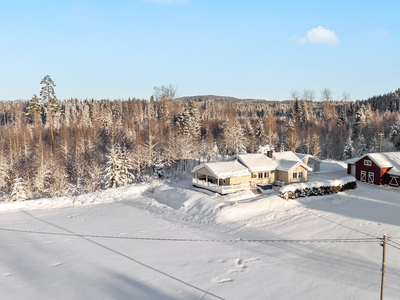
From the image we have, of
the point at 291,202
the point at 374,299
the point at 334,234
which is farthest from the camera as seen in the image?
the point at 291,202

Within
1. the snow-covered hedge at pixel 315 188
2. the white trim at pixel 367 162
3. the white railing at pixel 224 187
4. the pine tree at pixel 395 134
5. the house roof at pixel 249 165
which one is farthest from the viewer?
the pine tree at pixel 395 134

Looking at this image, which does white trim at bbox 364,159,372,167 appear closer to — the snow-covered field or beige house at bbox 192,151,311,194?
the snow-covered field

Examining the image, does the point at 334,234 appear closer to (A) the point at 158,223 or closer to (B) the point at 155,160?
(A) the point at 158,223

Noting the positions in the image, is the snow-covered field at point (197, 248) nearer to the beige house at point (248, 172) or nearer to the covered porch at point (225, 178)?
the covered porch at point (225, 178)

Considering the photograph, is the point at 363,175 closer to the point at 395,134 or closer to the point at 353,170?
the point at 353,170

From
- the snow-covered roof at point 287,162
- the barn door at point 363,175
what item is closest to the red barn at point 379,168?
the barn door at point 363,175

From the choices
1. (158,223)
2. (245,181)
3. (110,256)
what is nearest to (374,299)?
(110,256)
